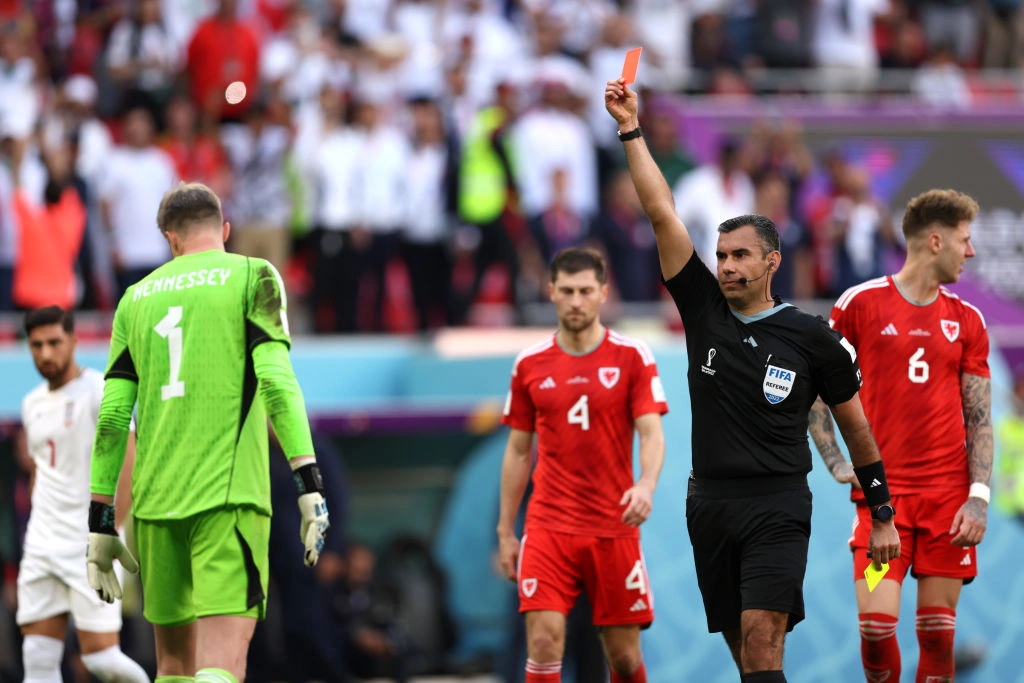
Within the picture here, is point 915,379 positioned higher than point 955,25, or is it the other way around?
point 955,25

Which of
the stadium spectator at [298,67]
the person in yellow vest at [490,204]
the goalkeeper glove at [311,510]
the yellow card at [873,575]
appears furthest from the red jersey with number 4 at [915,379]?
the stadium spectator at [298,67]

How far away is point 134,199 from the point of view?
1506cm

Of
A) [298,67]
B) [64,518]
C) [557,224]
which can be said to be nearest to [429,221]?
[557,224]

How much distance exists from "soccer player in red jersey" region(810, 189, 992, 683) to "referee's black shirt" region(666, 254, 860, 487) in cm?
97

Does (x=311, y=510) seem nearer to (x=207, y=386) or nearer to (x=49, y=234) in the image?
(x=207, y=386)

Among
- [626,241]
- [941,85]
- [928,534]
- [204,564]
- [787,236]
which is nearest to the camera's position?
[204,564]

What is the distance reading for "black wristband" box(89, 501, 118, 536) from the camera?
24.3 feet

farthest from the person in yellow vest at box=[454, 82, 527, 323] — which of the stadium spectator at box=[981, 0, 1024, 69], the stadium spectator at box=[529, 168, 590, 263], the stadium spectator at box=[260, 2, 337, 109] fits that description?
the stadium spectator at box=[981, 0, 1024, 69]

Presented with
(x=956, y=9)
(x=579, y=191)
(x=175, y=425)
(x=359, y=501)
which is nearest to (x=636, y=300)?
(x=579, y=191)

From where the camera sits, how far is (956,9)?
69.8ft

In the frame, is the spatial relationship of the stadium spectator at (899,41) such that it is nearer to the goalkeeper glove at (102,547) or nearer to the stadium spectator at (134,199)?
the stadium spectator at (134,199)

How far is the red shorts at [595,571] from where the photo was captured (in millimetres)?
8922

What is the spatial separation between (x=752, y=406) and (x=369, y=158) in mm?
8687

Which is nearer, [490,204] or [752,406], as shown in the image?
[752,406]
